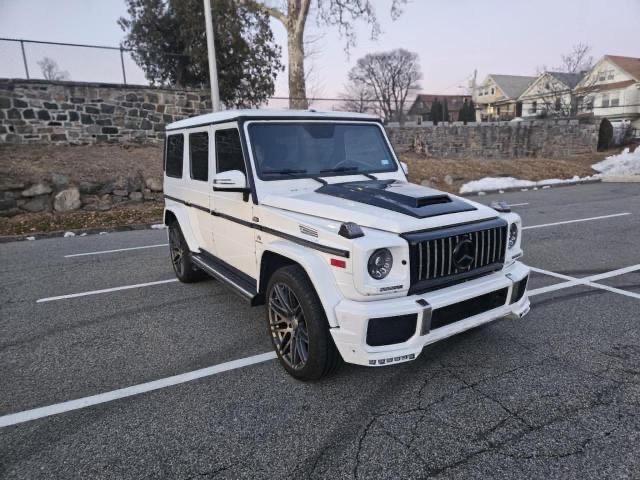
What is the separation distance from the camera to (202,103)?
55.2 ft

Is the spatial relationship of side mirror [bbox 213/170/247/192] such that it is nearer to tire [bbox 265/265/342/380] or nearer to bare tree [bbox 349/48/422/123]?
tire [bbox 265/265/342/380]

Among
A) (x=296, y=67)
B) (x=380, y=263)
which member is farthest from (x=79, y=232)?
(x=296, y=67)

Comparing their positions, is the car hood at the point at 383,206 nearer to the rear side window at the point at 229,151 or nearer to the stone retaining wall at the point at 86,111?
the rear side window at the point at 229,151

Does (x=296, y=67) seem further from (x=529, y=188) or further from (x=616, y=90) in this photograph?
(x=616, y=90)

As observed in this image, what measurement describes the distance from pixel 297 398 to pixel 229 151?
233 cm

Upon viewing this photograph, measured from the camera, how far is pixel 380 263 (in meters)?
2.69

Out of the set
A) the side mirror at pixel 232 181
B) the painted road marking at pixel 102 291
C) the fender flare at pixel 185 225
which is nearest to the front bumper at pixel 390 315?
the side mirror at pixel 232 181

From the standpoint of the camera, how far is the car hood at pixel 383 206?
9.43ft

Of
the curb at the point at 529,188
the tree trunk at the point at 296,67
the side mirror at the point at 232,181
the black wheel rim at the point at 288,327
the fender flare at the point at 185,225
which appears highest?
the tree trunk at the point at 296,67

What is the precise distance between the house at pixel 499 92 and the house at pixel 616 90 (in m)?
10.3

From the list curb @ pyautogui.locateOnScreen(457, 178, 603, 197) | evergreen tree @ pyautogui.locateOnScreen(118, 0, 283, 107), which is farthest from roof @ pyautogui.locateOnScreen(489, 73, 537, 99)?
evergreen tree @ pyautogui.locateOnScreen(118, 0, 283, 107)

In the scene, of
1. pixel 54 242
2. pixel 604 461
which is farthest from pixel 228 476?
pixel 54 242

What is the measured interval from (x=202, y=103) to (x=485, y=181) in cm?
1156

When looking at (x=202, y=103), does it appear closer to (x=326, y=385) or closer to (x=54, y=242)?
(x=54, y=242)
